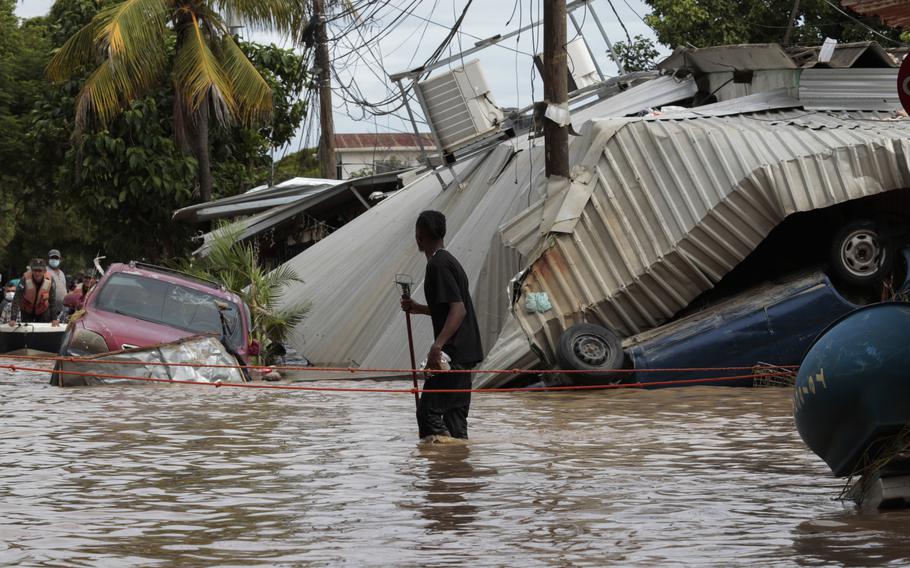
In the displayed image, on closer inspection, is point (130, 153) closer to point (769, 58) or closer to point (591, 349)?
point (769, 58)

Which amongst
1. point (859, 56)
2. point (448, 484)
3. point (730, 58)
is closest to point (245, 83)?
point (730, 58)

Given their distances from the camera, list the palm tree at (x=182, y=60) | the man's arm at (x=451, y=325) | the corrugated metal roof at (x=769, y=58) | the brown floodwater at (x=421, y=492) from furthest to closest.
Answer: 1. the palm tree at (x=182, y=60)
2. the corrugated metal roof at (x=769, y=58)
3. the man's arm at (x=451, y=325)
4. the brown floodwater at (x=421, y=492)

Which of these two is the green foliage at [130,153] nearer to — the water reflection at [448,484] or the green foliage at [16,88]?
the green foliage at [16,88]

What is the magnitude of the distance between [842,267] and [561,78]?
13.8 feet

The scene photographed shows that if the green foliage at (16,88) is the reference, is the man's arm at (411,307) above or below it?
below

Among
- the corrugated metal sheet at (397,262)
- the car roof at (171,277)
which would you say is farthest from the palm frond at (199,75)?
the car roof at (171,277)

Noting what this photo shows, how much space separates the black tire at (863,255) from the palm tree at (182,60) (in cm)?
1456

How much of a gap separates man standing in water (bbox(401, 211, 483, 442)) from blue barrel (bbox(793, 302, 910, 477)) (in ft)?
9.73

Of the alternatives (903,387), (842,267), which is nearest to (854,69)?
(842,267)

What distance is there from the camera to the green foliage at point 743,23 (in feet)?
112

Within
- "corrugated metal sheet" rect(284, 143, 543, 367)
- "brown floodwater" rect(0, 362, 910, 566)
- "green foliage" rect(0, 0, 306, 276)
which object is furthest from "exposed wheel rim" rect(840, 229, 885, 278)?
"green foliage" rect(0, 0, 306, 276)

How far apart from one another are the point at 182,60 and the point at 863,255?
1610cm

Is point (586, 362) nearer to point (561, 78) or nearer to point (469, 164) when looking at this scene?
point (561, 78)

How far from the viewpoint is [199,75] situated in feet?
90.2
